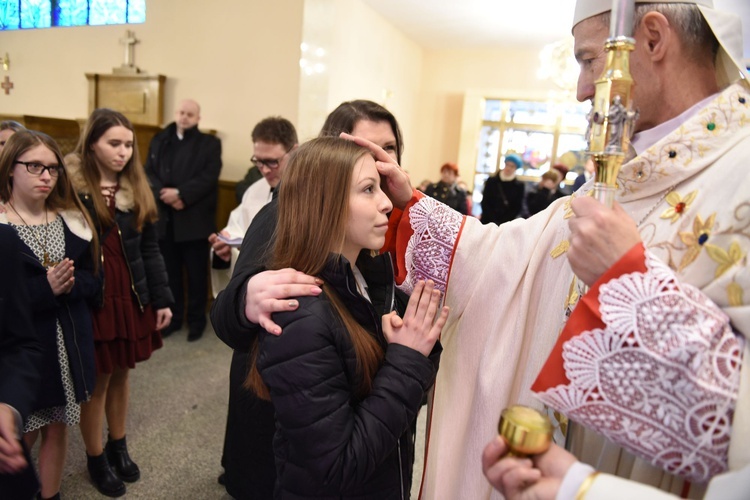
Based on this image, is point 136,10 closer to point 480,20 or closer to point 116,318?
point 116,318

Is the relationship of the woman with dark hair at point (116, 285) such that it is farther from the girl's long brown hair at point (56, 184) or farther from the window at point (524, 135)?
the window at point (524, 135)

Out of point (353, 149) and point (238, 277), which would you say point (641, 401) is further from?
point (238, 277)

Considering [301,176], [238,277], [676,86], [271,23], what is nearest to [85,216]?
[238,277]

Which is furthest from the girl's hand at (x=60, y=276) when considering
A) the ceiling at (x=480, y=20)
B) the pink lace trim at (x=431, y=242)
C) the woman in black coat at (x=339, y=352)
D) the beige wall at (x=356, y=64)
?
the ceiling at (x=480, y=20)

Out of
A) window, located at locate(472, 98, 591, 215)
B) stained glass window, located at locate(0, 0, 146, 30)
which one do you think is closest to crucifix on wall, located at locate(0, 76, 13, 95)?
stained glass window, located at locate(0, 0, 146, 30)

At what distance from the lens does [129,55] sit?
4840 millimetres

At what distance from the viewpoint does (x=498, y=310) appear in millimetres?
1242

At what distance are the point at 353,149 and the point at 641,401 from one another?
84 cm

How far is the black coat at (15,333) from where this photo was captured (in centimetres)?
127

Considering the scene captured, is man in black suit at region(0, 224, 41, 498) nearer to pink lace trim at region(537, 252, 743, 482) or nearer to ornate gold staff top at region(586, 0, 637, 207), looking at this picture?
pink lace trim at region(537, 252, 743, 482)

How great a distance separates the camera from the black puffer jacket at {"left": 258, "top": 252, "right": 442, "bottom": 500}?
3.55 feet

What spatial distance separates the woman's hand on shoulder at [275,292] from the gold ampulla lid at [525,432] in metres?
0.55

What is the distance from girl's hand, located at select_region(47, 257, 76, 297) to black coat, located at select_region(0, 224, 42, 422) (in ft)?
2.12

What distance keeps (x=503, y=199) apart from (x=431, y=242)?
212 inches
